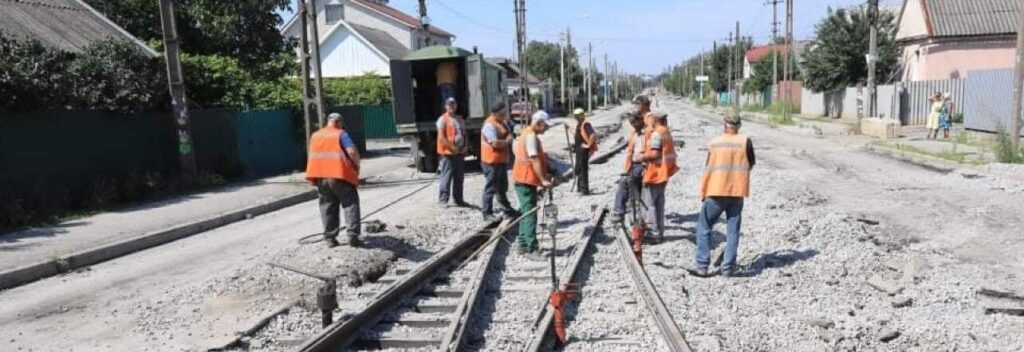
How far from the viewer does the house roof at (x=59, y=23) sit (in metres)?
18.1

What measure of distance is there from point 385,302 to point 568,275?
1865 millimetres

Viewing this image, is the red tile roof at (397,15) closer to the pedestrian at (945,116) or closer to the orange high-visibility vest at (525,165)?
the pedestrian at (945,116)

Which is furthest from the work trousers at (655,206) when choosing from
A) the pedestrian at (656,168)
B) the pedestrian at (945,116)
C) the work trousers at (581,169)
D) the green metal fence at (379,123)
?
the green metal fence at (379,123)

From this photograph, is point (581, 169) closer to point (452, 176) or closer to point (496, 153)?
point (452, 176)

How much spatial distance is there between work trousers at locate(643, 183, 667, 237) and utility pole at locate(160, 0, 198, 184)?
9.83m

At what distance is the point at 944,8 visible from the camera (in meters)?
36.2

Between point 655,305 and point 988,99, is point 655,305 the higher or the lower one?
the lower one

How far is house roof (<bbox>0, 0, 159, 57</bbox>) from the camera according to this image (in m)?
18.1

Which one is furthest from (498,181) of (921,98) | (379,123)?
(921,98)

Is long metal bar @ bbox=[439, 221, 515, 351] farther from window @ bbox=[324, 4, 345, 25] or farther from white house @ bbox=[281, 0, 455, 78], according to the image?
window @ bbox=[324, 4, 345, 25]

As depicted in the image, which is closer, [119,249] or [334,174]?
[334,174]

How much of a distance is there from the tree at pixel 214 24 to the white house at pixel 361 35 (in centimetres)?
1477

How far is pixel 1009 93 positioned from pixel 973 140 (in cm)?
213

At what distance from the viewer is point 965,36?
34.9 meters
